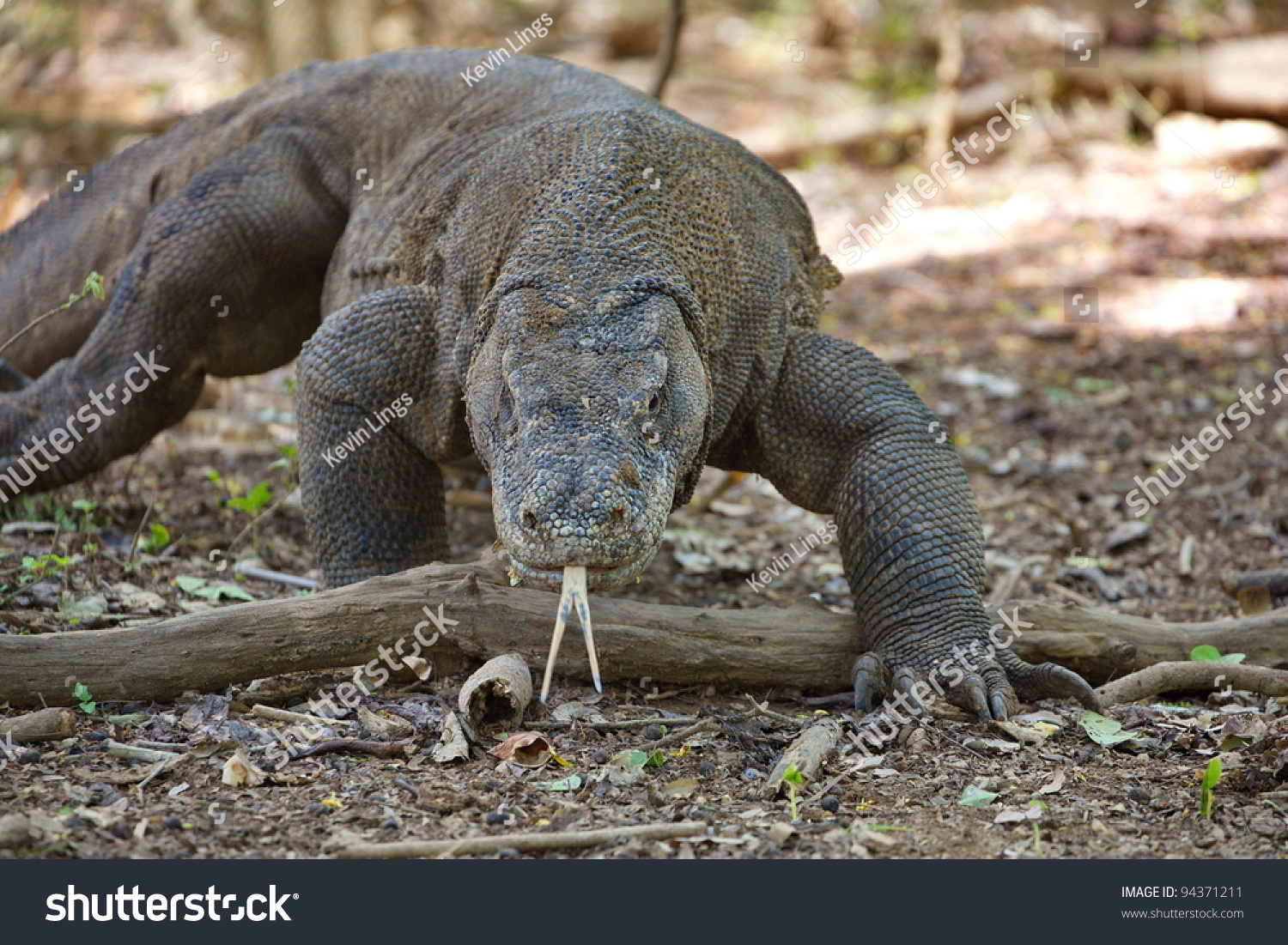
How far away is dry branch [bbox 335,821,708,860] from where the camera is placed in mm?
3041

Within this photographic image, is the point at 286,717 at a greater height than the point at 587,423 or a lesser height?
lesser

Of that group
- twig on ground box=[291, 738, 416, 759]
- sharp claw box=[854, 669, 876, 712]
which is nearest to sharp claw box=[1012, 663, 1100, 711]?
sharp claw box=[854, 669, 876, 712]

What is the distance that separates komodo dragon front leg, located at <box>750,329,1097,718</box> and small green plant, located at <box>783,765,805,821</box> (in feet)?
2.53

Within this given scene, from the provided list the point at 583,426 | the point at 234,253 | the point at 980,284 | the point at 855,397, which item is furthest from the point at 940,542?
the point at 980,284

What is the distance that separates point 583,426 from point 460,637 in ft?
3.41

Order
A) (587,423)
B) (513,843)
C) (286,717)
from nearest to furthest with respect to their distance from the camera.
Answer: (513,843) < (587,423) < (286,717)

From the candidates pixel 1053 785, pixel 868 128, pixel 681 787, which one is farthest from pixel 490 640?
pixel 868 128

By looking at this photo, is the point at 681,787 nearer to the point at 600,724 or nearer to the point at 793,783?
the point at 793,783

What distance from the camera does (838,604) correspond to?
19.1 ft

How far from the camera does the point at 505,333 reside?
3.94m

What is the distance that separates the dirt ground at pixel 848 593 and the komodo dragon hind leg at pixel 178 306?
31cm

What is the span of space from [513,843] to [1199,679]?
8.37 ft

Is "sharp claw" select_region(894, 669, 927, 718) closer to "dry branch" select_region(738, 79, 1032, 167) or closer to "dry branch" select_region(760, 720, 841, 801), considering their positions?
"dry branch" select_region(760, 720, 841, 801)
